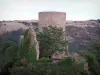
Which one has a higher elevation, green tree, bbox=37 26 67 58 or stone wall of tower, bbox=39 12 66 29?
stone wall of tower, bbox=39 12 66 29

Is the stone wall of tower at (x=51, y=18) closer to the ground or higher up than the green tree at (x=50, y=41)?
higher up

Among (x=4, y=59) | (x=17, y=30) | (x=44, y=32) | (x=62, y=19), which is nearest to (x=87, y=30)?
(x=17, y=30)

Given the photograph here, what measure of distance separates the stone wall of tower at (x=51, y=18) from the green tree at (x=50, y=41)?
469 centimetres

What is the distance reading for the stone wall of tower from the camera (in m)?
29.6

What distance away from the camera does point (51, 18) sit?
1172 inches

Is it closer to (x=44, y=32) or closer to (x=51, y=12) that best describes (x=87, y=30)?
(x=51, y=12)

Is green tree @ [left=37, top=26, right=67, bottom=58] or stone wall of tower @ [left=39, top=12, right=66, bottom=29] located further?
stone wall of tower @ [left=39, top=12, right=66, bottom=29]

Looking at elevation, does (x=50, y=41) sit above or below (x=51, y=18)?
below

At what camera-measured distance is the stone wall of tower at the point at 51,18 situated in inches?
1164

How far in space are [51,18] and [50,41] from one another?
686cm

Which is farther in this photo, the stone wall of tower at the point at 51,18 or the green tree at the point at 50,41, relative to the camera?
the stone wall of tower at the point at 51,18

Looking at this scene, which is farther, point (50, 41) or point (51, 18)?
point (51, 18)

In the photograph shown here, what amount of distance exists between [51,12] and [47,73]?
15.2 m

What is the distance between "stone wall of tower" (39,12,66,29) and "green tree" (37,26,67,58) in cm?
469
